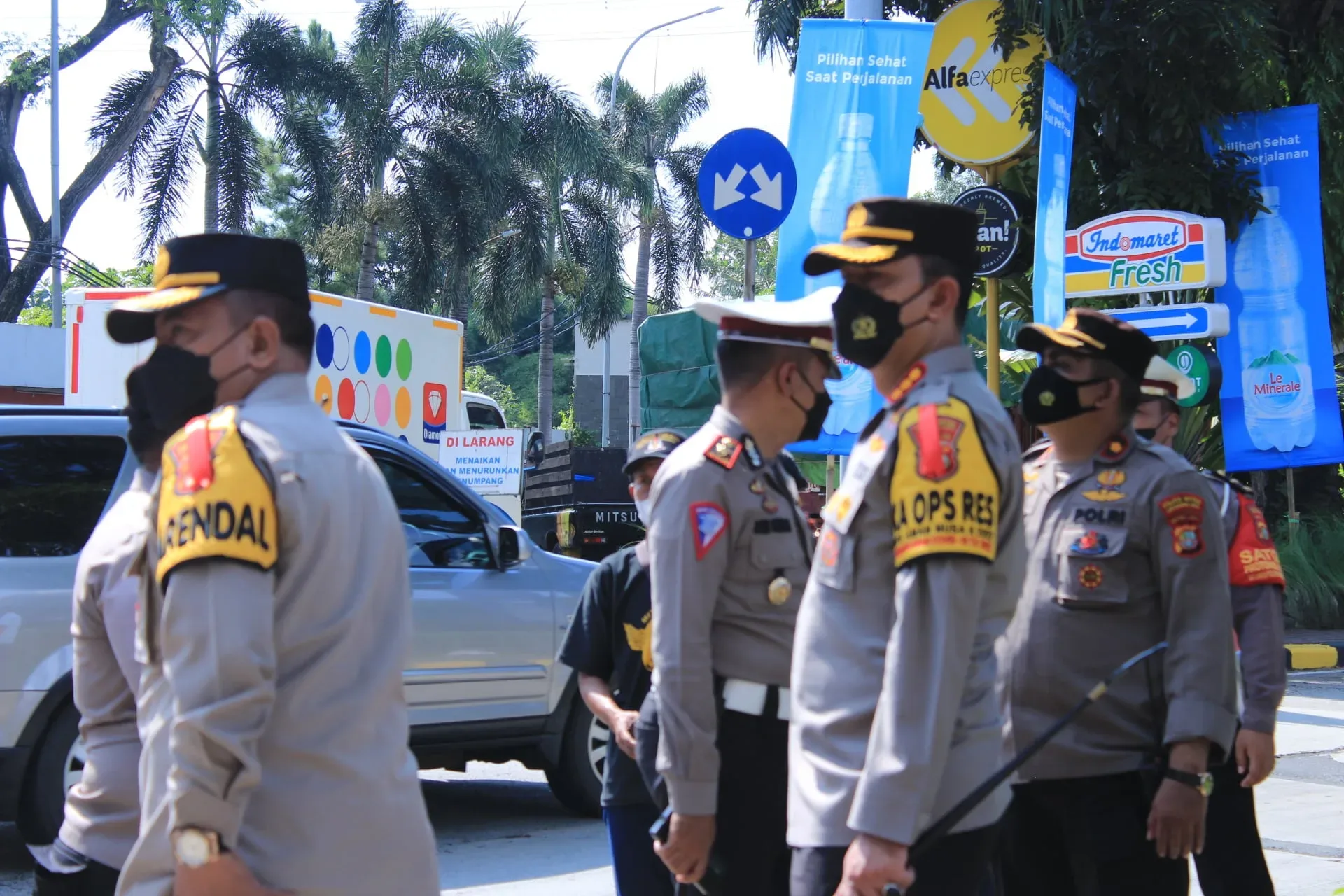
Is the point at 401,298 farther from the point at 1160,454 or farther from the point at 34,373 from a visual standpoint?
the point at 1160,454

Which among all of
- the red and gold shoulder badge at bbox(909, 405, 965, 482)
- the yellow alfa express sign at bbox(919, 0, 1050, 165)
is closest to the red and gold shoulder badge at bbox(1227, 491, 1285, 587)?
the red and gold shoulder badge at bbox(909, 405, 965, 482)

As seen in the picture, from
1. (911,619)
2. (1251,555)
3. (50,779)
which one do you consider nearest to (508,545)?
(50,779)

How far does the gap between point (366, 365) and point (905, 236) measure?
11.7m

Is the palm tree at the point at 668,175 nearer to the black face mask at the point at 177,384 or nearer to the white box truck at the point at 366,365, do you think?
the white box truck at the point at 366,365

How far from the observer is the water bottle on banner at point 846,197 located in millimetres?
9898

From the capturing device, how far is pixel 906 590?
238 centimetres

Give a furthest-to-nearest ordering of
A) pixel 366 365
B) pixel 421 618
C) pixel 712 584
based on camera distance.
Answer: pixel 366 365, pixel 421 618, pixel 712 584

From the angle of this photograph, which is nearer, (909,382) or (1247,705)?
(909,382)

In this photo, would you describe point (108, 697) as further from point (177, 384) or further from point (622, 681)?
point (622, 681)

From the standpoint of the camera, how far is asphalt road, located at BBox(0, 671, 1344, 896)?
6.15 metres

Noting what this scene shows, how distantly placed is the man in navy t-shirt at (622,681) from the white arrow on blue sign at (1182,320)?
31.2ft

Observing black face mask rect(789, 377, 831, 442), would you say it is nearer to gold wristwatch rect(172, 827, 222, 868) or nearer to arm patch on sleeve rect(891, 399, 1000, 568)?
arm patch on sleeve rect(891, 399, 1000, 568)

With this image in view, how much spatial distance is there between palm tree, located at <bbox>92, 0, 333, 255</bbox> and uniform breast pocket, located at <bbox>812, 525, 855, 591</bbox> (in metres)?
30.3

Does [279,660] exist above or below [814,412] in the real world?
below
